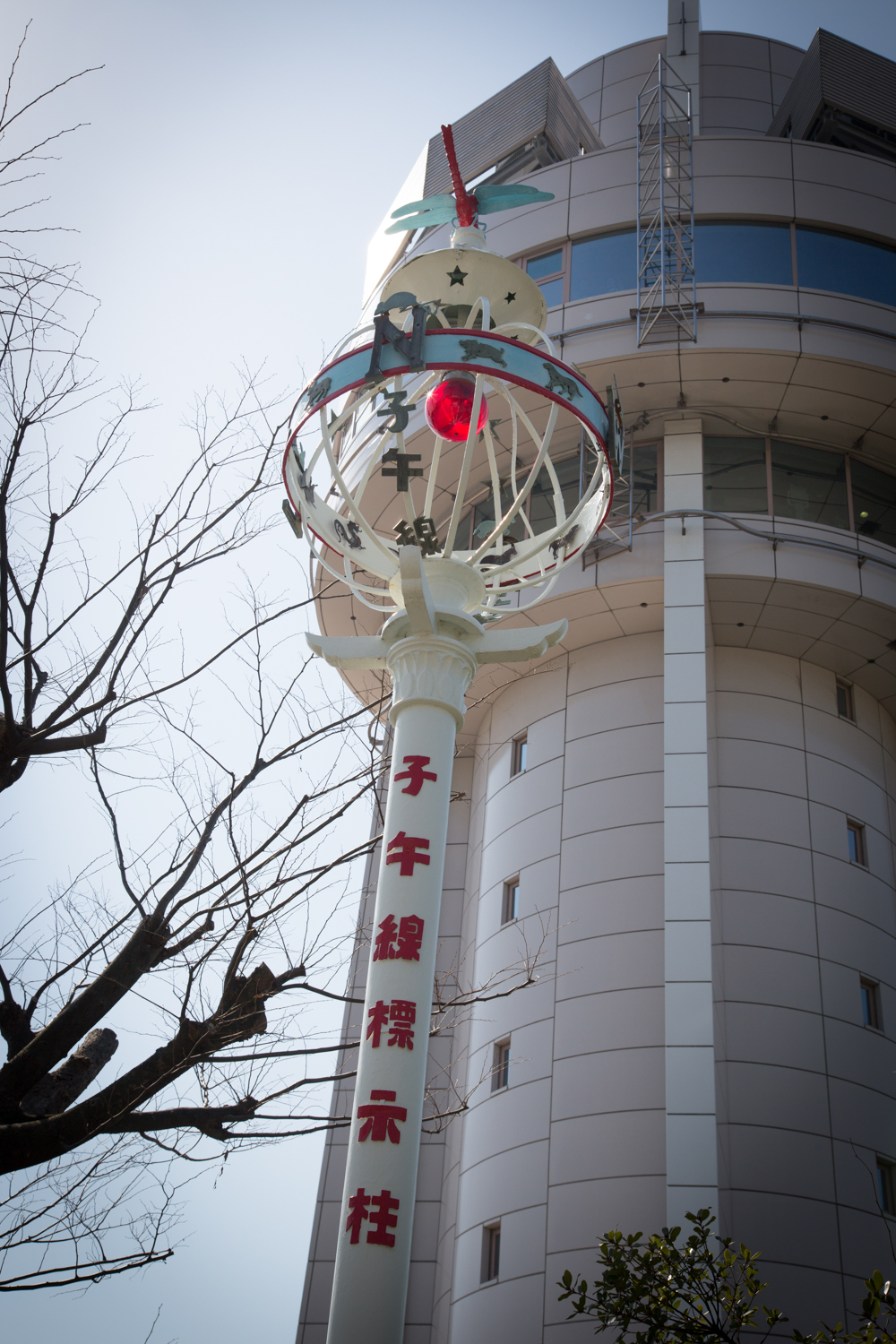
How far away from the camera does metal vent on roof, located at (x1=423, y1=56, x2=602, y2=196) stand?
27844mm

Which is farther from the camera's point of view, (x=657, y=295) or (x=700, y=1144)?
(x=657, y=295)

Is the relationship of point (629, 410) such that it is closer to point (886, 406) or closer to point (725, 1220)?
point (886, 406)

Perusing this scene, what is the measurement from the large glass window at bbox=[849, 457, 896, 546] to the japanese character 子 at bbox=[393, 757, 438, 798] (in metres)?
15.9

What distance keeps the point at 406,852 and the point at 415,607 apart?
1.76 m

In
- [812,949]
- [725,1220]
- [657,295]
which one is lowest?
[725,1220]

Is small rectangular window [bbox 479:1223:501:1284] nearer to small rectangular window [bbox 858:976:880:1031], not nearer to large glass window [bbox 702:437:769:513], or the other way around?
small rectangular window [bbox 858:976:880:1031]

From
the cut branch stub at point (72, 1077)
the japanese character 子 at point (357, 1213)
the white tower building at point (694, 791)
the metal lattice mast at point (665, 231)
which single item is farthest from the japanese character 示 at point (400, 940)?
the metal lattice mast at point (665, 231)

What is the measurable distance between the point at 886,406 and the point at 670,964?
1088cm


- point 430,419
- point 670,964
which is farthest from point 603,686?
point 430,419

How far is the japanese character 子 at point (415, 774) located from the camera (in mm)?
8227

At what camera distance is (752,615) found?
21.6 m

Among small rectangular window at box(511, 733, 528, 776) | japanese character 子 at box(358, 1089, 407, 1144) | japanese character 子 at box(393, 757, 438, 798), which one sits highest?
small rectangular window at box(511, 733, 528, 776)

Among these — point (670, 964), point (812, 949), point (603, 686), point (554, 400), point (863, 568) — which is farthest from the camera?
point (603, 686)

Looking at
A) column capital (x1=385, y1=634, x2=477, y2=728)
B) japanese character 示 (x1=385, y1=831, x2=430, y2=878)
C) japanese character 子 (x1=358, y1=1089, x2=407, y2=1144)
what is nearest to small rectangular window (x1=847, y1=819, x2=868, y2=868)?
column capital (x1=385, y1=634, x2=477, y2=728)
